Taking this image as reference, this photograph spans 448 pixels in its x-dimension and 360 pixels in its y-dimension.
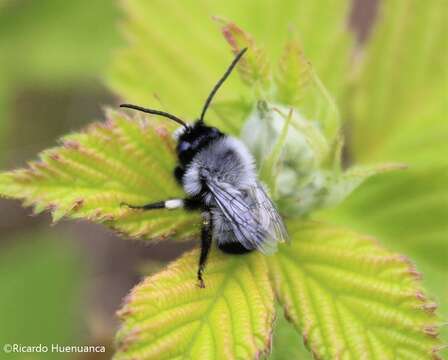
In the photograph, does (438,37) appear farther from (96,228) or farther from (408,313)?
(96,228)

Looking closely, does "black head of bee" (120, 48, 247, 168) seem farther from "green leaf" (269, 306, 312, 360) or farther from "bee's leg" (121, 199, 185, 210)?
"green leaf" (269, 306, 312, 360)

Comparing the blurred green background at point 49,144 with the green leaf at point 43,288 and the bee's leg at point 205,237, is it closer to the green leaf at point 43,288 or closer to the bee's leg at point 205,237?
the green leaf at point 43,288

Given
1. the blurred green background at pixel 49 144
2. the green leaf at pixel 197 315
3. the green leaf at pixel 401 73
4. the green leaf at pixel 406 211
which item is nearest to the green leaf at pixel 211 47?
the green leaf at pixel 401 73

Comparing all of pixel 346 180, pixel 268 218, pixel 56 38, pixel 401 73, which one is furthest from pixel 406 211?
pixel 56 38

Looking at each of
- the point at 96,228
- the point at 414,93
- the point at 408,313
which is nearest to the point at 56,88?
the point at 96,228

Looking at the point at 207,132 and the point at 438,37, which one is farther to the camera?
the point at 438,37

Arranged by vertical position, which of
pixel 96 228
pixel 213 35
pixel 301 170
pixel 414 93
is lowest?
pixel 301 170
